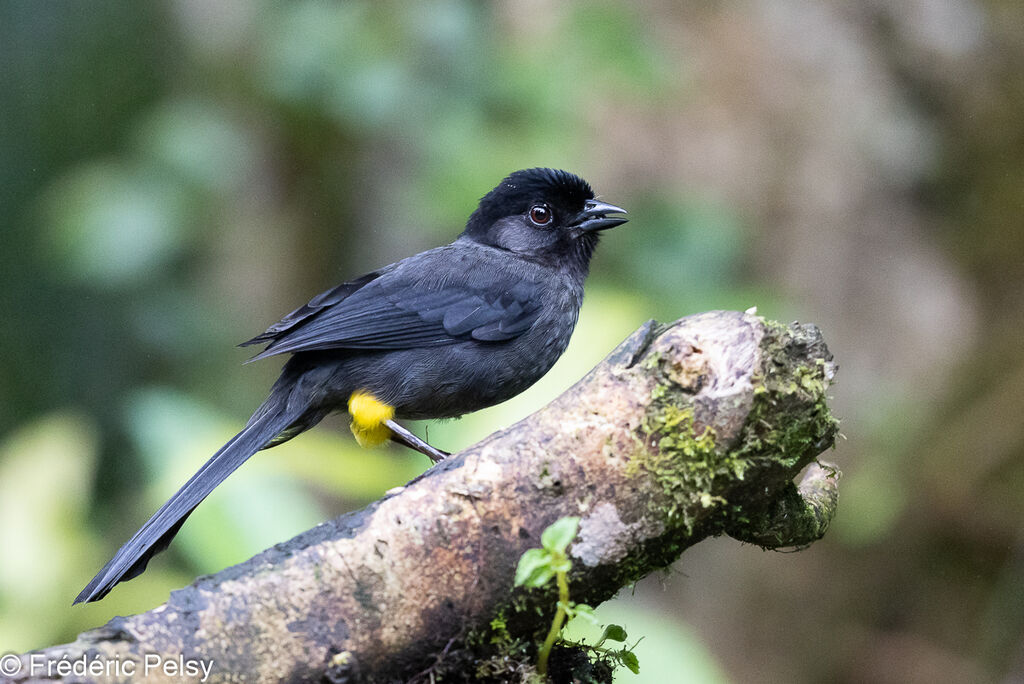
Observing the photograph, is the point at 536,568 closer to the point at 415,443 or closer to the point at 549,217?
the point at 415,443

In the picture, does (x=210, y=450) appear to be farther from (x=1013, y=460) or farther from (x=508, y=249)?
(x=1013, y=460)

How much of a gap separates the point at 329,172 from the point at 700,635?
3.98 meters

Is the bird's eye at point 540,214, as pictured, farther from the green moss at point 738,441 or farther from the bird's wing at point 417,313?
the green moss at point 738,441

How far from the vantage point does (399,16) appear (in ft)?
17.0

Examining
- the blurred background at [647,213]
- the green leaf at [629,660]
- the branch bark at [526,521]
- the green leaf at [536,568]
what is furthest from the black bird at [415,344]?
the green leaf at [536,568]

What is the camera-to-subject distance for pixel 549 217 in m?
3.92

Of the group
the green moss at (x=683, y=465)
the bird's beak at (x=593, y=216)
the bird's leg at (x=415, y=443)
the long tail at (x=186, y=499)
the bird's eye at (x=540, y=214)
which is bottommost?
the long tail at (x=186, y=499)

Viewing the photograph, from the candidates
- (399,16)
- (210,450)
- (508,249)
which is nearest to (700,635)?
(508,249)

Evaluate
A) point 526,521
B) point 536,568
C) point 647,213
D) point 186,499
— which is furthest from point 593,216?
point 536,568

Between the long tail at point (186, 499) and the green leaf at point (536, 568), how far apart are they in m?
1.19

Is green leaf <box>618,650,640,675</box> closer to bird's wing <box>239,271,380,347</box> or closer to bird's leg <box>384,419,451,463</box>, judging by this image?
bird's leg <box>384,419,451,463</box>

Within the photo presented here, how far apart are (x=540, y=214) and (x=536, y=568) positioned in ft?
7.83

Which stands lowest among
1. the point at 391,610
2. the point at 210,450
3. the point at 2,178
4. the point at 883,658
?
the point at 391,610

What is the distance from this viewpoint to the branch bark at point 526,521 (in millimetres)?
1859
